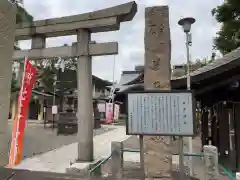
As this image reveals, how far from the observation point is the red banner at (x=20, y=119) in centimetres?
567

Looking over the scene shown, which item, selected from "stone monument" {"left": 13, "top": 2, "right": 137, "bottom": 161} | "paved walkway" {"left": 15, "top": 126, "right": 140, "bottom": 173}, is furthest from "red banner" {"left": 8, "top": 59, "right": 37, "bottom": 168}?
"stone monument" {"left": 13, "top": 2, "right": 137, "bottom": 161}

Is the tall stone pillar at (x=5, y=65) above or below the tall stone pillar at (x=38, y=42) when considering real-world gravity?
below

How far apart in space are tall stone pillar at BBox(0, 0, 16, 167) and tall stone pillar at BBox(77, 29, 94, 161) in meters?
4.20

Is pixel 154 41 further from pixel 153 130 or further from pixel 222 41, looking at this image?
pixel 222 41

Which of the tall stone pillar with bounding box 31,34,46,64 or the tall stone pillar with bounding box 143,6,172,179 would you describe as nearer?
the tall stone pillar with bounding box 143,6,172,179

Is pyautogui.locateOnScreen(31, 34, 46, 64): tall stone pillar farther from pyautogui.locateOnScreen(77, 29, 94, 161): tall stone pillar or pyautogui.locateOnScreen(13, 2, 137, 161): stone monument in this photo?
pyautogui.locateOnScreen(77, 29, 94, 161): tall stone pillar

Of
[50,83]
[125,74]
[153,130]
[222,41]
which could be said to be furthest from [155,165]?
[125,74]

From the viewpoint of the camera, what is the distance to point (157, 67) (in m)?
5.39

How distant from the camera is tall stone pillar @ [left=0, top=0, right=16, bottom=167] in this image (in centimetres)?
315

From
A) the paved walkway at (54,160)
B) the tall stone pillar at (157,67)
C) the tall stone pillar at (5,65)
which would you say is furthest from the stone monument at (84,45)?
the tall stone pillar at (5,65)

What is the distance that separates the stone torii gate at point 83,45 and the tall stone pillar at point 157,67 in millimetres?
1813

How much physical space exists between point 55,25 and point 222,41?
14.0 meters

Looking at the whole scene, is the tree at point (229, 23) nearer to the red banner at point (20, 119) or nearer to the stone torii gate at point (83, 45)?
the stone torii gate at point (83, 45)

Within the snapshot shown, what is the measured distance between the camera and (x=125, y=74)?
46188 millimetres
